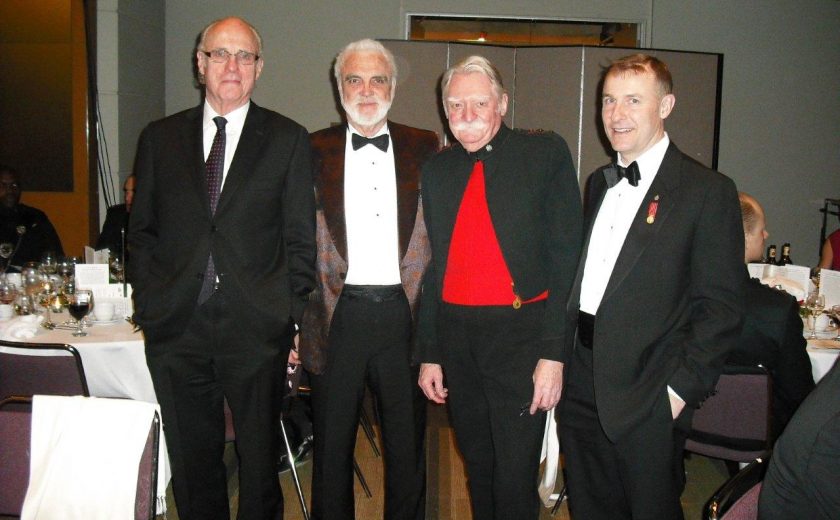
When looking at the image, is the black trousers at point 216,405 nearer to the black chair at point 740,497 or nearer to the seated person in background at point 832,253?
the black chair at point 740,497

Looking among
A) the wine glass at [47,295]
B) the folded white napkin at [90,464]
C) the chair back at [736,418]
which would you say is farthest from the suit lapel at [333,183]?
the wine glass at [47,295]

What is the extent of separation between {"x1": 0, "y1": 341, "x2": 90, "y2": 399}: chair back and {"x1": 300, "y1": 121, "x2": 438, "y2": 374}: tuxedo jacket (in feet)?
3.08

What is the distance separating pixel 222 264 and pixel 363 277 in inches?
18.4

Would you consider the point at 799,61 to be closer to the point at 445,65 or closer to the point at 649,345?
the point at 445,65

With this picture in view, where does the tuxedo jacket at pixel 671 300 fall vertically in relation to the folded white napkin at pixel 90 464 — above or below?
above

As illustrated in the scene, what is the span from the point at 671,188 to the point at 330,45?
5598mm

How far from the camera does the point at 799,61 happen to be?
7191mm

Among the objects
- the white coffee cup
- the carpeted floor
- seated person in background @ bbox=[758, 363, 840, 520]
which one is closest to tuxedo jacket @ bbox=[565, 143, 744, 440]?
seated person in background @ bbox=[758, 363, 840, 520]

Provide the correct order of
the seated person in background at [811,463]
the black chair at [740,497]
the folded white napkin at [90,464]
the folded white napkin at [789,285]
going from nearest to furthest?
the seated person in background at [811,463] → the black chair at [740,497] → the folded white napkin at [90,464] → the folded white napkin at [789,285]

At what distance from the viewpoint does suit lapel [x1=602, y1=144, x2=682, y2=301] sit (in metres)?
1.86

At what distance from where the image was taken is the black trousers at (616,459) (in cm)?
192

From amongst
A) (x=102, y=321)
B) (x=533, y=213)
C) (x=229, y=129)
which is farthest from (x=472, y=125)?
(x=102, y=321)

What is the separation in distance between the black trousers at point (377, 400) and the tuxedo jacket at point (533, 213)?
0.29 meters

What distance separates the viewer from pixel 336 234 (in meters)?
2.38
